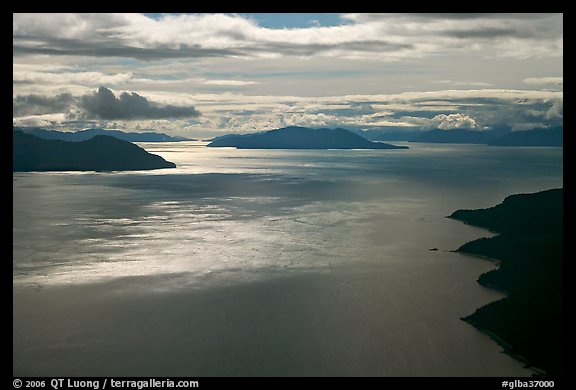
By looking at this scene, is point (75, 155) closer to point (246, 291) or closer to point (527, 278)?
point (246, 291)

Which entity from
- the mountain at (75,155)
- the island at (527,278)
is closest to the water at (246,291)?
the island at (527,278)

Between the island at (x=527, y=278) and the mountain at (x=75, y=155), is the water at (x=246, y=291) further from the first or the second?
the mountain at (x=75, y=155)

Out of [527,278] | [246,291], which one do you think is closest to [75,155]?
[246,291]

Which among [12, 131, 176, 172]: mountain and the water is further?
[12, 131, 176, 172]: mountain

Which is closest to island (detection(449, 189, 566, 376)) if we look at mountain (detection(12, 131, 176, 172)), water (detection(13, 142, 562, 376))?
water (detection(13, 142, 562, 376))

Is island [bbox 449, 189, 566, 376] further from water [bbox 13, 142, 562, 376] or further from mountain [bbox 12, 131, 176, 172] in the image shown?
mountain [bbox 12, 131, 176, 172]
